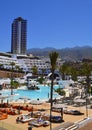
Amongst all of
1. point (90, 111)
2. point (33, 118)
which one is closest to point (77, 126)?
point (33, 118)

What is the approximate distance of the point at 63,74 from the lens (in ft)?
308

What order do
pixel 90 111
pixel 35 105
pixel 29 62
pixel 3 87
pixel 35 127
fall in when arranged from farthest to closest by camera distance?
pixel 29 62 → pixel 3 87 → pixel 35 105 → pixel 90 111 → pixel 35 127

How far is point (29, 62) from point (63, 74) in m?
29.0

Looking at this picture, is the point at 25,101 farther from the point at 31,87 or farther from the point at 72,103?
the point at 31,87

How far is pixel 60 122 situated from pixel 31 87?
39273 mm

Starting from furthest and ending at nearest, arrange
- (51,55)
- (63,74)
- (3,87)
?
(63,74), (3,87), (51,55)

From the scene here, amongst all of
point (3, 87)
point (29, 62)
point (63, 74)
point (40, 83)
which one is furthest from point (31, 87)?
point (29, 62)

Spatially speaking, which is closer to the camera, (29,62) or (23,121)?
(23,121)

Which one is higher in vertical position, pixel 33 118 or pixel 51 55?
pixel 51 55

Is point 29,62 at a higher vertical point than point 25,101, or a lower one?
higher

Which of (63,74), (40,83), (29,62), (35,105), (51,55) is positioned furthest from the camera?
(29,62)

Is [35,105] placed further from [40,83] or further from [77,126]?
[40,83]

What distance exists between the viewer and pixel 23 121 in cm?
2295

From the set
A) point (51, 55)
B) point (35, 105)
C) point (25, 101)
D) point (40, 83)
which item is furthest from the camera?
point (40, 83)
